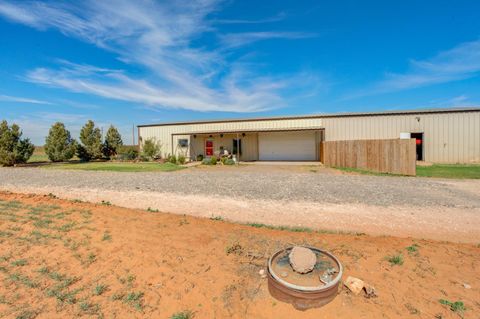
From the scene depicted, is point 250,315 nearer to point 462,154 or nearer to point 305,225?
point 305,225

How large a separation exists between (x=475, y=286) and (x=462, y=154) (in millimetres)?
18650

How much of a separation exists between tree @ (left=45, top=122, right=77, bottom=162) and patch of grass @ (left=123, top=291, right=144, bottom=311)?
25152 mm

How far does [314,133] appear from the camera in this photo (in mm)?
20016

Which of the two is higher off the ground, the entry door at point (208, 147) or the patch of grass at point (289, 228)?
the entry door at point (208, 147)

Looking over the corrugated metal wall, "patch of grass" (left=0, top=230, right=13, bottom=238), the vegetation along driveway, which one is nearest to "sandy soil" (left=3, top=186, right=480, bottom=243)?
the vegetation along driveway

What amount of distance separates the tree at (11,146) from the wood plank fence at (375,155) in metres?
24.3

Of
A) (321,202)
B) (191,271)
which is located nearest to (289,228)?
(191,271)

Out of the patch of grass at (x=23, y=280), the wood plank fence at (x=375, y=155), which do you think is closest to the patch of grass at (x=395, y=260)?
the patch of grass at (x=23, y=280)

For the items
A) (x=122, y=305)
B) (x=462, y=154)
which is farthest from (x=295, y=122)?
(x=122, y=305)

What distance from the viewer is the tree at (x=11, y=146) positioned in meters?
19.5

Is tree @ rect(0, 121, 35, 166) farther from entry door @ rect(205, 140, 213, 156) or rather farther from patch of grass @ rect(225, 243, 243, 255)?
patch of grass @ rect(225, 243, 243, 255)

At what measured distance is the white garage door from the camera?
20.2 m

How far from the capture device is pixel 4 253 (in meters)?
3.61

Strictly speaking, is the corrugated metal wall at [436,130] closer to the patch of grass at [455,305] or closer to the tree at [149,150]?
the tree at [149,150]
